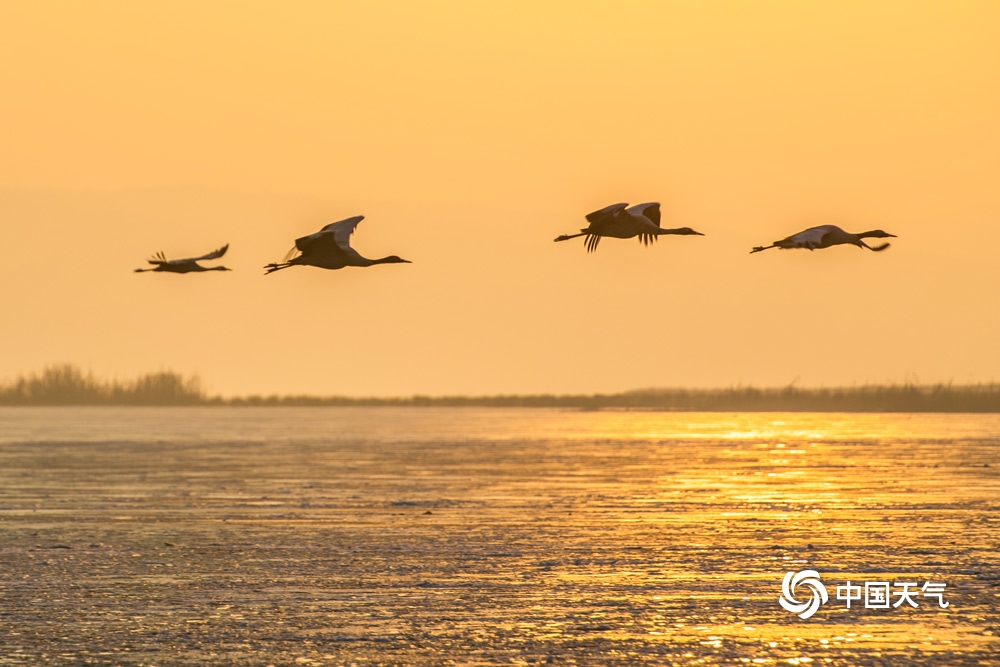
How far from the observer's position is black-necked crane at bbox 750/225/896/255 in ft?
50.9

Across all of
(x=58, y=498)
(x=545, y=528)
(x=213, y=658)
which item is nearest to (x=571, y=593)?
(x=213, y=658)

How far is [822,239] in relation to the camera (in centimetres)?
1627

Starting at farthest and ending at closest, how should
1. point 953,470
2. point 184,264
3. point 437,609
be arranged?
1. point 953,470
2. point 184,264
3. point 437,609

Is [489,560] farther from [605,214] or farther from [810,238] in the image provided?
[810,238]

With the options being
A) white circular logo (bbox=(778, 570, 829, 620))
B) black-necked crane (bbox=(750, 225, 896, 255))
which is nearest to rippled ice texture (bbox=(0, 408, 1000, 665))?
white circular logo (bbox=(778, 570, 829, 620))

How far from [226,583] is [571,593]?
4.31 m

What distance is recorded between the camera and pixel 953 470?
35219mm

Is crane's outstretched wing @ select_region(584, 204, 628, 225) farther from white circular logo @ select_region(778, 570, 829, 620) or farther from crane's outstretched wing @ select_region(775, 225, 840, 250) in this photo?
white circular logo @ select_region(778, 570, 829, 620)

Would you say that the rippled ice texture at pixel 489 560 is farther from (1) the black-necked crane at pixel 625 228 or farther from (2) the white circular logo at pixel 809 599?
(1) the black-necked crane at pixel 625 228

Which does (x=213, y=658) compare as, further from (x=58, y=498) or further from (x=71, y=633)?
(x=58, y=498)

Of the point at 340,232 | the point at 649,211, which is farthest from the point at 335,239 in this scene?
the point at 649,211

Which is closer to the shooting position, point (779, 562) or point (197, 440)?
point (779, 562)

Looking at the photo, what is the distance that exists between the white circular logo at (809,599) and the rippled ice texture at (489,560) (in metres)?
0.17

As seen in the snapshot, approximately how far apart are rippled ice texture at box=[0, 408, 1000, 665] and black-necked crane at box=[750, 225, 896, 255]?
154 inches
